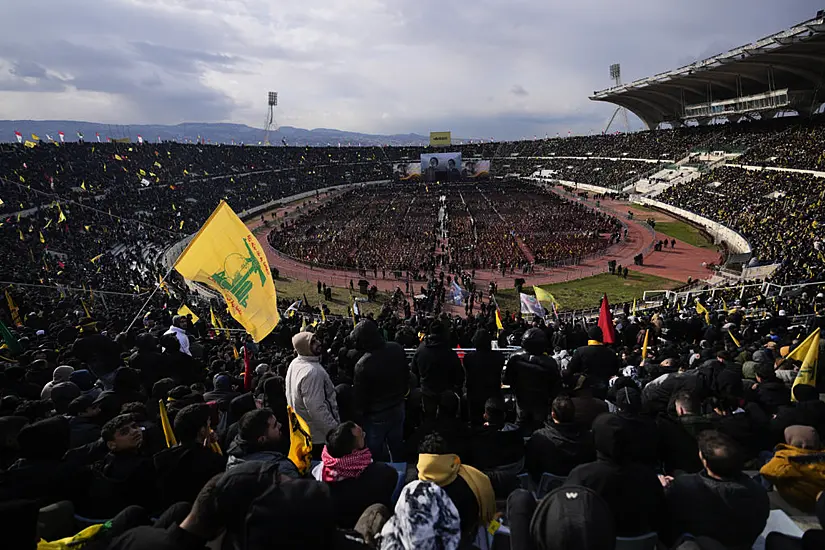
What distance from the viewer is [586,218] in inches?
1870

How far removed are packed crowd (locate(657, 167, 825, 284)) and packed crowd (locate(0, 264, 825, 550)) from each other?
17705 mm

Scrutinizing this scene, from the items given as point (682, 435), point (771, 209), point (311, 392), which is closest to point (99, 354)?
point (311, 392)

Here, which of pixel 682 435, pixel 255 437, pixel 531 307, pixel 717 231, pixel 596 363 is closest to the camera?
pixel 255 437

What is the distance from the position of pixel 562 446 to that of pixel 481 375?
6.36 feet

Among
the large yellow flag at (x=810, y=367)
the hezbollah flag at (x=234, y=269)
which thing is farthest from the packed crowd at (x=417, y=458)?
the hezbollah flag at (x=234, y=269)

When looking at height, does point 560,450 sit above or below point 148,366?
above

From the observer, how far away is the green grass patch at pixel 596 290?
25625 mm

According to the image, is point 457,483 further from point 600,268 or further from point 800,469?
point 600,268

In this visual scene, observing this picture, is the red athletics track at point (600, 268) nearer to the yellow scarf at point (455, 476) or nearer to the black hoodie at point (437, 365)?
the black hoodie at point (437, 365)

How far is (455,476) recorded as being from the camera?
3.29 meters

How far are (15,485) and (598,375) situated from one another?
685 cm

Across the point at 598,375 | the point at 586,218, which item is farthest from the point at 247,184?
the point at 598,375

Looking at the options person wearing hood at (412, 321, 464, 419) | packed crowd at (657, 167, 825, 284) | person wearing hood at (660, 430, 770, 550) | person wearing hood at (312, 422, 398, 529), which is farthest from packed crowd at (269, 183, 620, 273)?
person wearing hood at (660, 430, 770, 550)

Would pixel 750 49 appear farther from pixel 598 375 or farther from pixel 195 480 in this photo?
pixel 195 480
